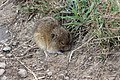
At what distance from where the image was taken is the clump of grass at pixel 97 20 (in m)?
4.05

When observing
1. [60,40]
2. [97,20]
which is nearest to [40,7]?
[60,40]

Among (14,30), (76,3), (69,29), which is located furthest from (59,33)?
(14,30)

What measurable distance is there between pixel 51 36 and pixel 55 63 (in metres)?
0.40

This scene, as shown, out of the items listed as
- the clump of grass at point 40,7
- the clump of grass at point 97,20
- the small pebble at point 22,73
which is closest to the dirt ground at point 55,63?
the small pebble at point 22,73

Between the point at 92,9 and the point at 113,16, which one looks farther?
the point at 92,9

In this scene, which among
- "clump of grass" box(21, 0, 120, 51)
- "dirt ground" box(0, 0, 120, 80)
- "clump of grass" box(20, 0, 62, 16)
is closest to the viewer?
"dirt ground" box(0, 0, 120, 80)

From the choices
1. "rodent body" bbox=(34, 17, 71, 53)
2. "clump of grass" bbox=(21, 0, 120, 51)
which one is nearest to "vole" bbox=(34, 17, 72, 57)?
"rodent body" bbox=(34, 17, 71, 53)

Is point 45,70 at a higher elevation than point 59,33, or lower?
lower

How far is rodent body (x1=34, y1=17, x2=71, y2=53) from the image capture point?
173 inches

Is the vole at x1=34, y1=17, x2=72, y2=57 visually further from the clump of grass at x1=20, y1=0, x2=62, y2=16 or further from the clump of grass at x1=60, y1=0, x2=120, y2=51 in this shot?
the clump of grass at x1=20, y1=0, x2=62, y2=16

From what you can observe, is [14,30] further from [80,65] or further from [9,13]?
[80,65]

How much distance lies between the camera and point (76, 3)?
4582 millimetres

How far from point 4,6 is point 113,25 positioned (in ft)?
6.97

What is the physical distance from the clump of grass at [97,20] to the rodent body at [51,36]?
14 cm
